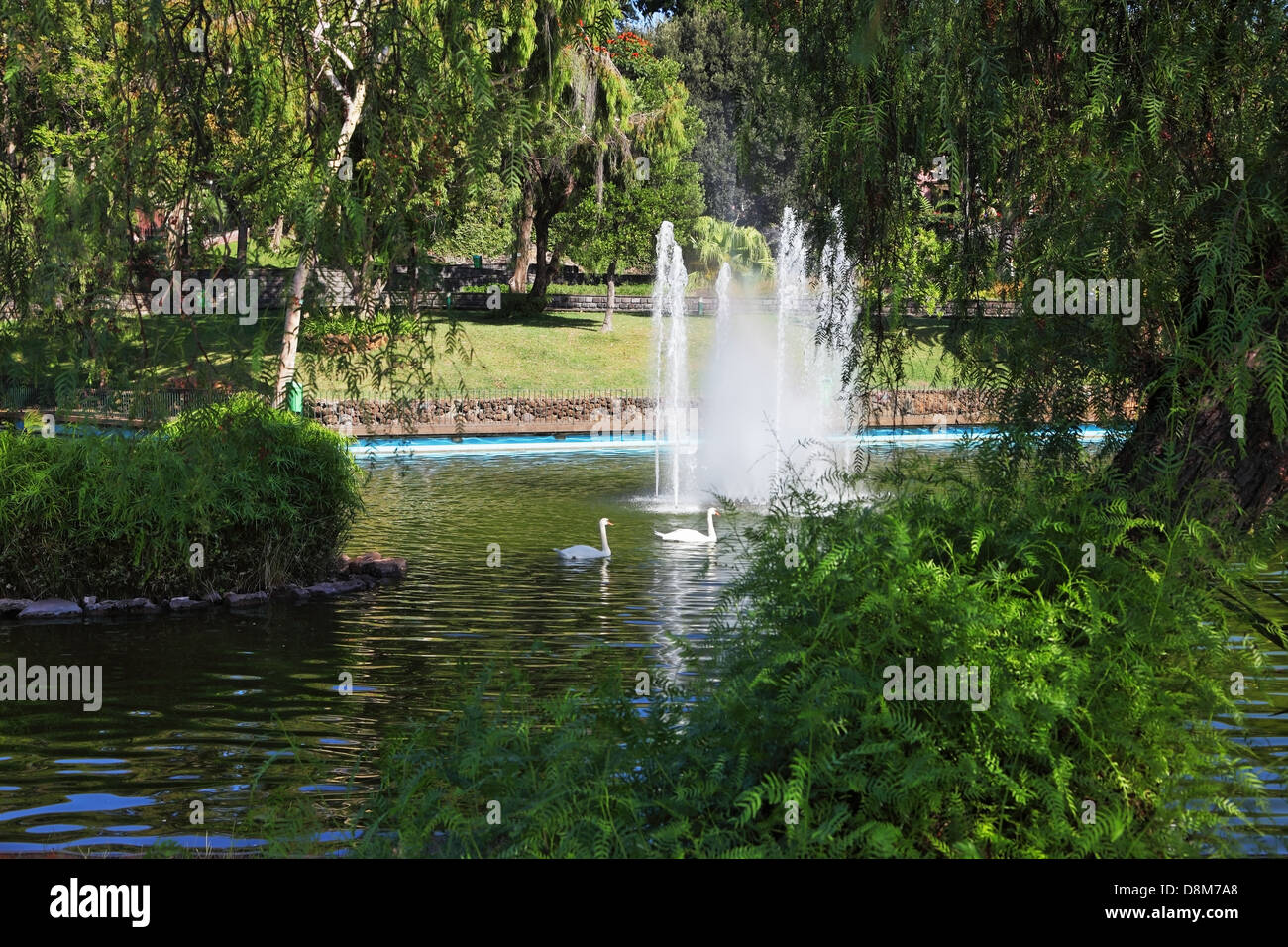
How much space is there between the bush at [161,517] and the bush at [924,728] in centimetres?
689

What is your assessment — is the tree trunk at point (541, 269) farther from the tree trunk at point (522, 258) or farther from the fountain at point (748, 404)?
the fountain at point (748, 404)

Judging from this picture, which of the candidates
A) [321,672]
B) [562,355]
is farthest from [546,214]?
[321,672]

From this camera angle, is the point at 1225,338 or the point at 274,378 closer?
the point at 274,378

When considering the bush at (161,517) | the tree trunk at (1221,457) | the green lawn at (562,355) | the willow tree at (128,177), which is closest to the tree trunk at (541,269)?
the green lawn at (562,355)

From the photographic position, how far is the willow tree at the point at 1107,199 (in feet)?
18.2

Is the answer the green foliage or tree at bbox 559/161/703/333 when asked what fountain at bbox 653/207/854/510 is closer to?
tree at bbox 559/161/703/333

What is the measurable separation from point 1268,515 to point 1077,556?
923mm

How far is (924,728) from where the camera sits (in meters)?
4.95

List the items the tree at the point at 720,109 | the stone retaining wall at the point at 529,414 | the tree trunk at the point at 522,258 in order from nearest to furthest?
the stone retaining wall at the point at 529,414 → the tree trunk at the point at 522,258 → the tree at the point at 720,109

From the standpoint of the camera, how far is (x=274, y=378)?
15.3 ft

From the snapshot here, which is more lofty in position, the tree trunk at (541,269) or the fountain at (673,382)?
the tree trunk at (541,269)

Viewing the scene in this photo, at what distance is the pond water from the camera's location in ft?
24.2
